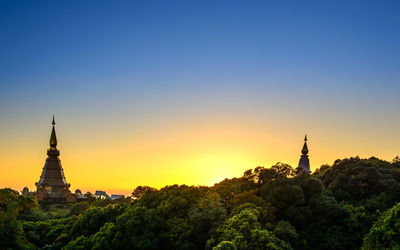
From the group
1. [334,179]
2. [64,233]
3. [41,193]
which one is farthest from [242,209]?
[41,193]

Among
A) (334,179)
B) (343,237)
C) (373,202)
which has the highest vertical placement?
(334,179)

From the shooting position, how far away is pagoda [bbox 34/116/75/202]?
165ft

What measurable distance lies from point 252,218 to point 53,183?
40.6 meters

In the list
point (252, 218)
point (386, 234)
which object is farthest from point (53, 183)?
point (386, 234)

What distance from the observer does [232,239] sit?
19484 millimetres

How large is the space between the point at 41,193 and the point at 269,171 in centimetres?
3786

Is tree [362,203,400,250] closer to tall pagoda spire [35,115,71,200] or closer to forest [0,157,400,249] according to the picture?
forest [0,157,400,249]

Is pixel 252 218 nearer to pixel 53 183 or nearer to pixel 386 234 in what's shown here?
pixel 386 234

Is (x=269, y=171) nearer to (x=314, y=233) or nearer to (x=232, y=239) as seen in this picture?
(x=314, y=233)

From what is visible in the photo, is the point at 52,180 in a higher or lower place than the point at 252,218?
higher

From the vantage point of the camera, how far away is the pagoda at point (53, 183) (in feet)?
165

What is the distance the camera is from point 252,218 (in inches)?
805

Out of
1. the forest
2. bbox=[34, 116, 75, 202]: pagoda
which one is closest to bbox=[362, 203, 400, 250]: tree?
the forest

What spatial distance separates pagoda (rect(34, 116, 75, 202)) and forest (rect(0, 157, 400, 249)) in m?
21.9
